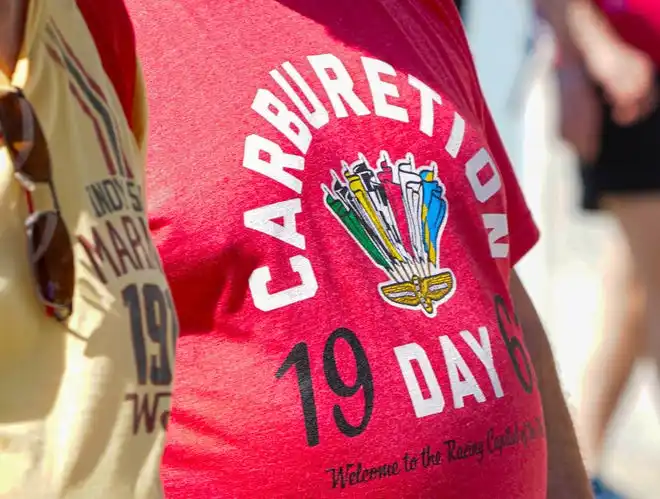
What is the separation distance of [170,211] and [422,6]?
0.46 meters

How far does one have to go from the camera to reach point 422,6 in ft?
5.18

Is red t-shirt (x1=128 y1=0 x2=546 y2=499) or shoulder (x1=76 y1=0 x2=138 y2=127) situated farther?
red t-shirt (x1=128 y1=0 x2=546 y2=499)

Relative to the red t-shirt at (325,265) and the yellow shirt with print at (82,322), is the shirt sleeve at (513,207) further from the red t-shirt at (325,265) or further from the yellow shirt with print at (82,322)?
the yellow shirt with print at (82,322)

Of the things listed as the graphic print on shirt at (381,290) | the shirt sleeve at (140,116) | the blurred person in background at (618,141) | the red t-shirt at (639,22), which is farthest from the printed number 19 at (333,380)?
the red t-shirt at (639,22)

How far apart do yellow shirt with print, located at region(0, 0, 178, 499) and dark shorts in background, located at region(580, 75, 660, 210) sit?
2719mm

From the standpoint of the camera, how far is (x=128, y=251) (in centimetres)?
91

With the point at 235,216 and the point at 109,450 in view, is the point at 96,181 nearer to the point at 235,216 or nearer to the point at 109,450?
the point at 109,450

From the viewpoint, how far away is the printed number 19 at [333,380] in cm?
128

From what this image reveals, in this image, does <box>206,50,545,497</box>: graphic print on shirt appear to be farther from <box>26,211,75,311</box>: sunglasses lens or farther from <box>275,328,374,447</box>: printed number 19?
<box>26,211,75,311</box>: sunglasses lens

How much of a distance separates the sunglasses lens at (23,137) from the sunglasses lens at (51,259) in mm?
27

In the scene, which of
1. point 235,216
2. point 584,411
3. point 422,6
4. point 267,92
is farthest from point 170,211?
point 584,411

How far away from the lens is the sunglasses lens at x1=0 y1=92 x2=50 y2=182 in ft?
2.66

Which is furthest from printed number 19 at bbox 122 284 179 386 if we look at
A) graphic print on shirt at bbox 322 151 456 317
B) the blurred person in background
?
the blurred person in background

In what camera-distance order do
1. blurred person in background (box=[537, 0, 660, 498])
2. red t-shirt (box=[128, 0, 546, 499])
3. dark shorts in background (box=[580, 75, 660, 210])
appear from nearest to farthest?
red t-shirt (box=[128, 0, 546, 499]), blurred person in background (box=[537, 0, 660, 498]), dark shorts in background (box=[580, 75, 660, 210])
